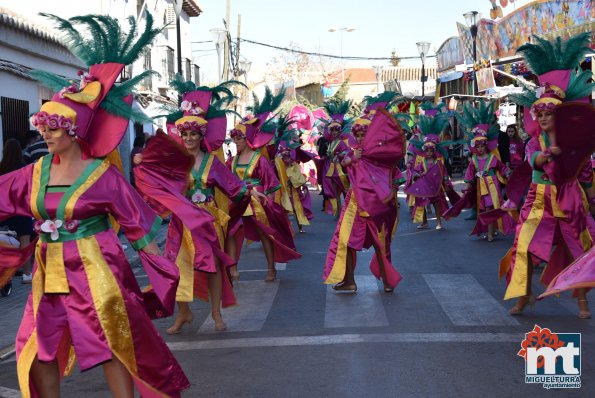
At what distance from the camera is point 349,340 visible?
7.13 meters

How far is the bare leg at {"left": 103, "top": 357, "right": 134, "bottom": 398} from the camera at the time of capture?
4.73m

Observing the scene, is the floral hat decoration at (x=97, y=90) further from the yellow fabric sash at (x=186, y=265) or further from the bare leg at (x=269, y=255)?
the bare leg at (x=269, y=255)

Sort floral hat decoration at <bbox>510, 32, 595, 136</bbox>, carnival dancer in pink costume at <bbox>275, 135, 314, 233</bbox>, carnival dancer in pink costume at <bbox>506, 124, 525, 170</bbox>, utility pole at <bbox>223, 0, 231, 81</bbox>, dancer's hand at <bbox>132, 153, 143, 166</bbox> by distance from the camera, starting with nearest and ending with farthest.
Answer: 1. dancer's hand at <bbox>132, 153, 143, 166</bbox>
2. floral hat decoration at <bbox>510, 32, 595, 136</bbox>
3. carnival dancer in pink costume at <bbox>506, 124, 525, 170</bbox>
4. carnival dancer in pink costume at <bbox>275, 135, 314, 233</bbox>
5. utility pole at <bbox>223, 0, 231, 81</bbox>

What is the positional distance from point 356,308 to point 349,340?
1.45 metres

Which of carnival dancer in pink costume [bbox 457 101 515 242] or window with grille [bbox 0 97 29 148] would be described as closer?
carnival dancer in pink costume [bbox 457 101 515 242]

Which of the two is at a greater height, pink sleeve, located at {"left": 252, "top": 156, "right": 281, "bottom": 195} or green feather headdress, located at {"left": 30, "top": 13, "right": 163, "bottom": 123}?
green feather headdress, located at {"left": 30, "top": 13, "right": 163, "bottom": 123}

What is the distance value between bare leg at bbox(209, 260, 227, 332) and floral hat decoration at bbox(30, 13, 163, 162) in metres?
2.69

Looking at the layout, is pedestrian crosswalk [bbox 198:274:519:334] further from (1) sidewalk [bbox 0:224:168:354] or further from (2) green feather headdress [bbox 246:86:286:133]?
(2) green feather headdress [bbox 246:86:286:133]

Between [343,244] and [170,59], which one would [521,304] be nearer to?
[343,244]

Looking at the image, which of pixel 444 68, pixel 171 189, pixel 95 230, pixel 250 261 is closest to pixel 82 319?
pixel 95 230

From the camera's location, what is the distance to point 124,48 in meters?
5.37

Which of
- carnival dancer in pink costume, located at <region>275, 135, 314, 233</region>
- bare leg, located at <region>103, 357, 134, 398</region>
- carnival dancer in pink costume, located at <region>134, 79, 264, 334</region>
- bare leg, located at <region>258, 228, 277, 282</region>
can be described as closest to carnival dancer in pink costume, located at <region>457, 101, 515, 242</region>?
carnival dancer in pink costume, located at <region>275, 135, 314, 233</region>

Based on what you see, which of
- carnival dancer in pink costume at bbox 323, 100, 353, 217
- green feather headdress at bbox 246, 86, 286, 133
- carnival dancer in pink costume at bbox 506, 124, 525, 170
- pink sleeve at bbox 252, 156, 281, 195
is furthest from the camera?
carnival dancer in pink costume at bbox 323, 100, 353, 217

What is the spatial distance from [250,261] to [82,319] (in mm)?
7877
